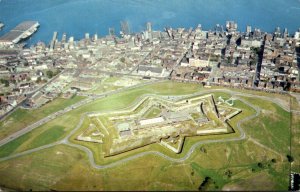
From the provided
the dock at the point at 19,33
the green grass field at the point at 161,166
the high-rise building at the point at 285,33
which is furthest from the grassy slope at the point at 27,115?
the high-rise building at the point at 285,33

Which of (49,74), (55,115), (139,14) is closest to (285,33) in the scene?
(139,14)

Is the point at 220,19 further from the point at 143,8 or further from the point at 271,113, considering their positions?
the point at 271,113

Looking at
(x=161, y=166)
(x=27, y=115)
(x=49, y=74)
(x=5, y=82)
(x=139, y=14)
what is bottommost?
(x=161, y=166)

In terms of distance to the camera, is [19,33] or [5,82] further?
[19,33]

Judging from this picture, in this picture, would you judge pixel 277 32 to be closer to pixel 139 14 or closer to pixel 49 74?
pixel 139 14

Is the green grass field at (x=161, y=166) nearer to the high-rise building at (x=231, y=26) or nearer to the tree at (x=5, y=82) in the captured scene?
the tree at (x=5, y=82)

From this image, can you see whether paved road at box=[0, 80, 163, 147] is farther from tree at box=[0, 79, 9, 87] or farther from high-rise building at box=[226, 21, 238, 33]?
high-rise building at box=[226, 21, 238, 33]
